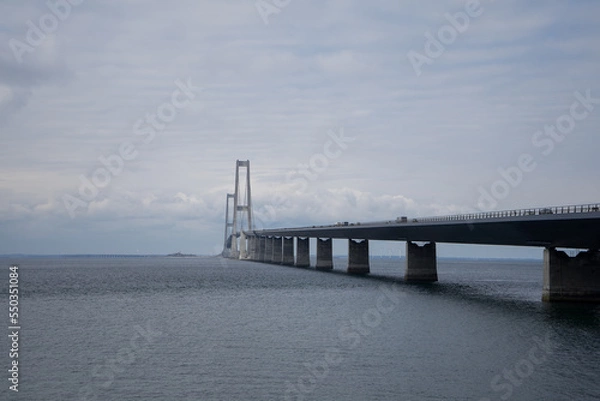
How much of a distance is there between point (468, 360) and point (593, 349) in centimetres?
871

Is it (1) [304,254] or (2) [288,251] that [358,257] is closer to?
(1) [304,254]

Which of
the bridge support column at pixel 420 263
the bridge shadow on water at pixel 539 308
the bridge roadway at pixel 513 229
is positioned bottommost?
the bridge shadow on water at pixel 539 308

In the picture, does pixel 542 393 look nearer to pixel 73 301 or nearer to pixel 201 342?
pixel 201 342

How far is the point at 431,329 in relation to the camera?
146ft

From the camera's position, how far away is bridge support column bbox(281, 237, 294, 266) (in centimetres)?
18354

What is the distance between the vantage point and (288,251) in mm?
185125

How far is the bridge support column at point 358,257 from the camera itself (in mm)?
133375

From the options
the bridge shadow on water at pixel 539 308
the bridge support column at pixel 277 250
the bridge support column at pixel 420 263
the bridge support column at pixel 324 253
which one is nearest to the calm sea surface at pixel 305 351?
the bridge shadow on water at pixel 539 308

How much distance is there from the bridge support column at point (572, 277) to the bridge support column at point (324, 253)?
303 ft

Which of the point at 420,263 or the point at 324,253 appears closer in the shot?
the point at 420,263

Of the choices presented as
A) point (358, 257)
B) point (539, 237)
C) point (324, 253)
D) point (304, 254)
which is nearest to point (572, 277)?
point (539, 237)

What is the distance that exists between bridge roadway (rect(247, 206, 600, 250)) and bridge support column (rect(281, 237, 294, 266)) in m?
→ 81.0

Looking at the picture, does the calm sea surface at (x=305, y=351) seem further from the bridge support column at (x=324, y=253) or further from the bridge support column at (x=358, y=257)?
the bridge support column at (x=324, y=253)

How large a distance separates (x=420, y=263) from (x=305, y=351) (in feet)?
226
